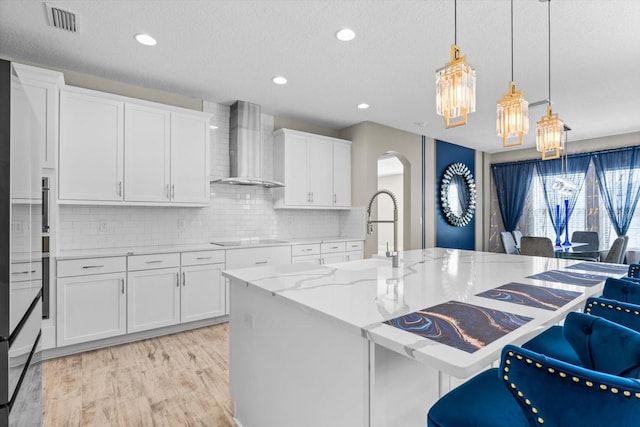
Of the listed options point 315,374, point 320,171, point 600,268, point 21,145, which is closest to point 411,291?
point 315,374

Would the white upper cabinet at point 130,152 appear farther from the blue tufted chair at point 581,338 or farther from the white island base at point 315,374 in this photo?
the blue tufted chair at point 581,338

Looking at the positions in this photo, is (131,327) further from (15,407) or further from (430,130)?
(430,130)

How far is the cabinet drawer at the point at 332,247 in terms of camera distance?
4520mm

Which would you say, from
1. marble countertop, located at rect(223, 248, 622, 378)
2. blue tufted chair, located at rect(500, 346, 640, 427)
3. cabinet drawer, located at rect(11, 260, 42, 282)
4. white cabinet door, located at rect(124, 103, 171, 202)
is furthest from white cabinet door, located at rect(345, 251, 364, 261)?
blue tufted chair, located at rect(500, 346, 640, 427)

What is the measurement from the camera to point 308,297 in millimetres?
1385

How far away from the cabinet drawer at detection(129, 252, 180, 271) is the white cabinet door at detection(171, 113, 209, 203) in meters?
0.64

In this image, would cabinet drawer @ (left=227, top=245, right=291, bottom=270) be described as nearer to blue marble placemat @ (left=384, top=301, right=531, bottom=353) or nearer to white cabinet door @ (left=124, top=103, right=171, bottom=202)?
white cabinet door @ (left=124, top=103, right=171, bottom=202)

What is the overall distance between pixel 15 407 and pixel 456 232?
21.8ft

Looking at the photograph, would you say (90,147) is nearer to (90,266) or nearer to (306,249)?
(90,266)

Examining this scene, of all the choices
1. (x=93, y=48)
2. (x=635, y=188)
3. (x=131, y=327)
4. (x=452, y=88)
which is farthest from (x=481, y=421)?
(x=635, y=188)

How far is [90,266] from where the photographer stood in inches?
116

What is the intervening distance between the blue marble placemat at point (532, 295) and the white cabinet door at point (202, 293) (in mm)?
2860

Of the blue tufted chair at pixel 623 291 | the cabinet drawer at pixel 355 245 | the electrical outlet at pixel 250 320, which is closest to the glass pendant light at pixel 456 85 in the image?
the blue tufted chair at pixel 623 291

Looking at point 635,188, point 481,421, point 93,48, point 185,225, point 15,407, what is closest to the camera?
point 481,421
